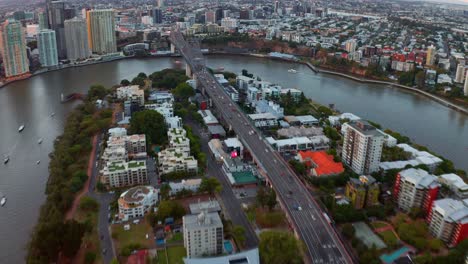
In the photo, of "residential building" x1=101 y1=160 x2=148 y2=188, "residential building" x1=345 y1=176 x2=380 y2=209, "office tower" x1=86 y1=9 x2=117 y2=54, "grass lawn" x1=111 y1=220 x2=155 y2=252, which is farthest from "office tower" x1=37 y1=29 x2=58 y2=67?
"residential building" x1=345 y1=176 x2=380 y2=209

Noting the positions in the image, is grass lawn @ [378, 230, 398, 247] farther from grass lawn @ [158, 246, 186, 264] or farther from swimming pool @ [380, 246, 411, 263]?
grass lawn @ [158, 246, 186, 264]

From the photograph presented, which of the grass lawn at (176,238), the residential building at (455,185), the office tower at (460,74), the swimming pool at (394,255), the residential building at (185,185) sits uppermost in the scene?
the office tower at (460,74)

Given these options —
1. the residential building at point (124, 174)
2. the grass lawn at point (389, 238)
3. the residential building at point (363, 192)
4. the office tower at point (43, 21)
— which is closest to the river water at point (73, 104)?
the residential building at point (124, 174)

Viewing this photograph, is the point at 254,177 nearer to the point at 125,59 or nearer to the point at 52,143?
the point at 52,143

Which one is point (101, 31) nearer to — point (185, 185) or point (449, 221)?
point (185, 185)

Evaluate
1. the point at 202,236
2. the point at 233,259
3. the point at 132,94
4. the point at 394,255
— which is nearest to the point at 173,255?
the point at 202,236

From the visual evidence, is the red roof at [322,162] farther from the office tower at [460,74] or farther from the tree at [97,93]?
the office tower at [460,74]
